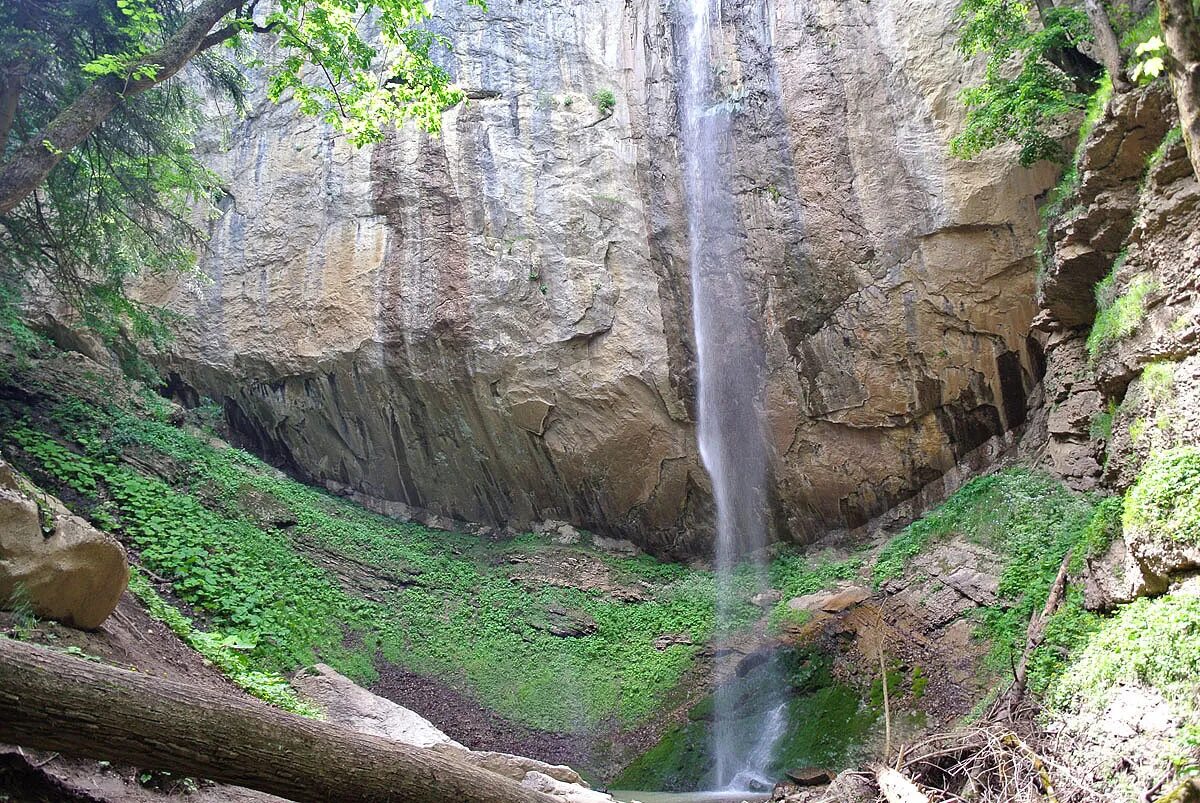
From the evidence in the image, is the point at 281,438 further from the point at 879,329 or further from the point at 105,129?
the point at 879,329

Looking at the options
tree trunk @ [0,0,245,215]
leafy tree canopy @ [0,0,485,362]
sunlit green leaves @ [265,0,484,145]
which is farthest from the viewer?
sunlit green leaves @ [265,0,484,145]

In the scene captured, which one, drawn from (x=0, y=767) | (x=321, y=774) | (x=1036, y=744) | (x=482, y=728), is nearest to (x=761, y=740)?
(x=482, y=728)

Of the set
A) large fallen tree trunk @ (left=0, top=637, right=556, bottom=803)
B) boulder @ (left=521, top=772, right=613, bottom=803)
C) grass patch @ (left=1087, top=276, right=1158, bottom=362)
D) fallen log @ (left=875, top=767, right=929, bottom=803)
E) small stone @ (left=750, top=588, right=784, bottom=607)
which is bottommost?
small stone @ (left=750, top=588, right=784, bottom=607)

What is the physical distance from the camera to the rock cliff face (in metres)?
12.0

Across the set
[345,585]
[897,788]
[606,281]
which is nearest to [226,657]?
[345,585]

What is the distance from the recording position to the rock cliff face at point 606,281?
12.0 meters

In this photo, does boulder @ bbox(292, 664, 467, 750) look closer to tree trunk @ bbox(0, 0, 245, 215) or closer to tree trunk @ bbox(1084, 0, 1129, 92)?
tree trunk @ bbox(0, 0, 245, 215)

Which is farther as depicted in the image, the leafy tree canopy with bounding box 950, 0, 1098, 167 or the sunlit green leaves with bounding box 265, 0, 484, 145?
the leafy tree canopy with bounding box 950, 0, 1098, 167

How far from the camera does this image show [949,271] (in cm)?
1162

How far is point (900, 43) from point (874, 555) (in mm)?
8533

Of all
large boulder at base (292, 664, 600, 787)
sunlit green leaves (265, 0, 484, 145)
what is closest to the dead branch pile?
large boulder at base (292, 664, 600, 787)

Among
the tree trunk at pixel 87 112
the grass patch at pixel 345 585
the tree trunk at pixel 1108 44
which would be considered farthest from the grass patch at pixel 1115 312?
the tree trunk at pixel 87 112

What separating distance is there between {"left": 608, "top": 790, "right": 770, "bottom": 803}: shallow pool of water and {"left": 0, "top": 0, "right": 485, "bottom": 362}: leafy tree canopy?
8.44 m

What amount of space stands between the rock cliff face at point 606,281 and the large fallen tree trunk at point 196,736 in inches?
392
